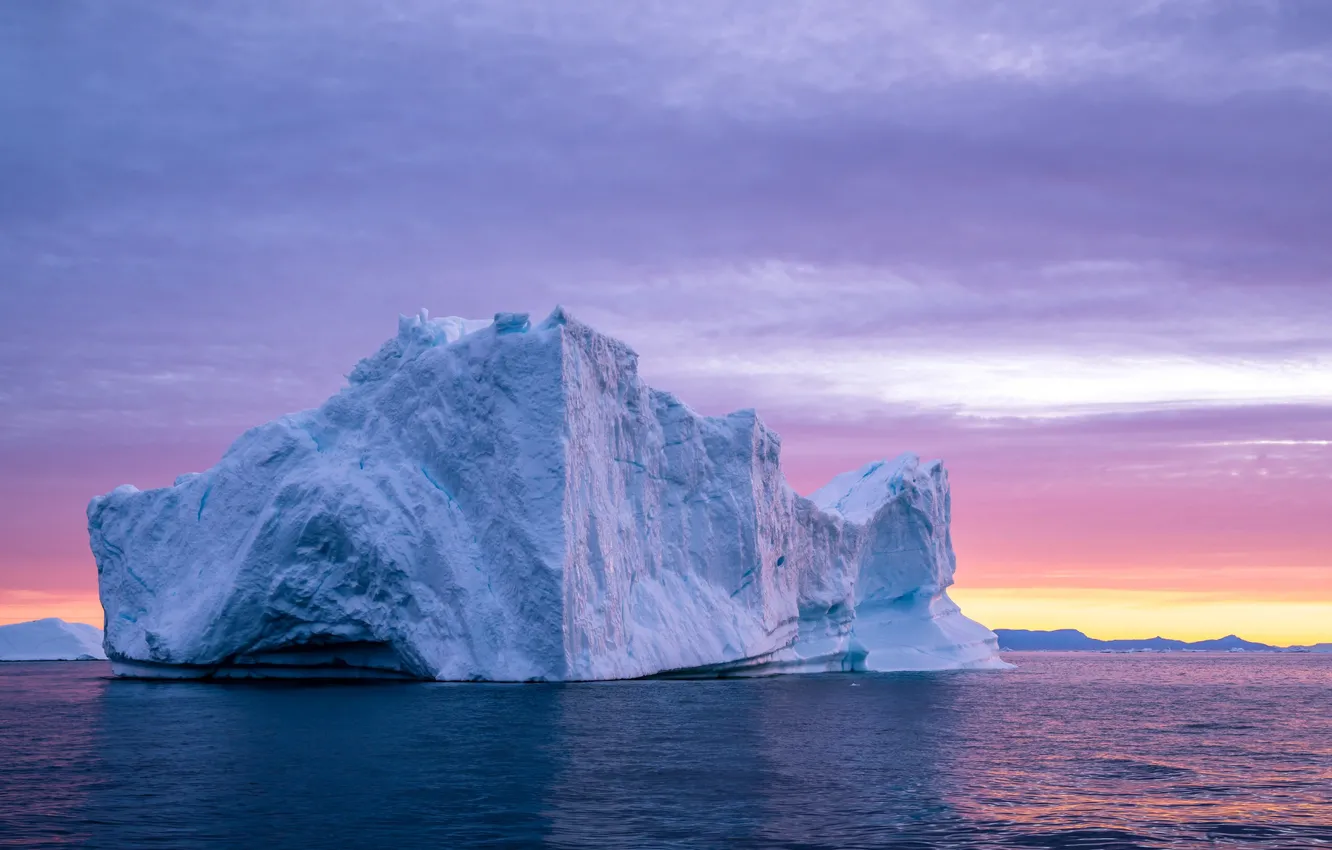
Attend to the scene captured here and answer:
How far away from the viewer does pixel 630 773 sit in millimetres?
14883

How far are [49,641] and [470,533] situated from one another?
64.7 m

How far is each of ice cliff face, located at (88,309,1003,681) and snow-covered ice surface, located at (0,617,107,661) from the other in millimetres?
49082

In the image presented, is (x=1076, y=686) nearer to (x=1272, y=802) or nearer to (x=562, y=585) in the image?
(x=562, y=585)

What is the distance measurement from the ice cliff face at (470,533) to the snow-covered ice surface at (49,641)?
161ft

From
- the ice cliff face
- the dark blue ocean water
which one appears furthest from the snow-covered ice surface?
the dark blue ocean water

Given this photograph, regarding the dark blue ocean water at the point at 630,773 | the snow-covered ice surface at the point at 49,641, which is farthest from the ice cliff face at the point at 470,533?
the snow-covered ice surface at the point at 49,641

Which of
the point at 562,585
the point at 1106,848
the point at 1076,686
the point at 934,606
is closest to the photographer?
the point at 1106,848

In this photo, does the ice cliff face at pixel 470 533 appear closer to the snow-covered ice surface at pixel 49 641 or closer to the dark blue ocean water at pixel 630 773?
the dark blue ocean water at pixel 630 773

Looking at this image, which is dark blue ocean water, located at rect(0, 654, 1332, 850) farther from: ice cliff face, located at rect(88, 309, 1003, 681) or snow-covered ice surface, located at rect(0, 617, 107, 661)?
snow-covered ice surface, located at rect(0, 617, 107, 661)

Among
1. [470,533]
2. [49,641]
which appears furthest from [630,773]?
[49,641]

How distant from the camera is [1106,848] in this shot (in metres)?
10.8

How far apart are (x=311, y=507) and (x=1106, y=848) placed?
22649mm

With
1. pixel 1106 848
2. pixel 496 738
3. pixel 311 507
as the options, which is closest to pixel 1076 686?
pixel 311 507

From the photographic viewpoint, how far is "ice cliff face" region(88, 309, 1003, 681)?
95.4 feet
